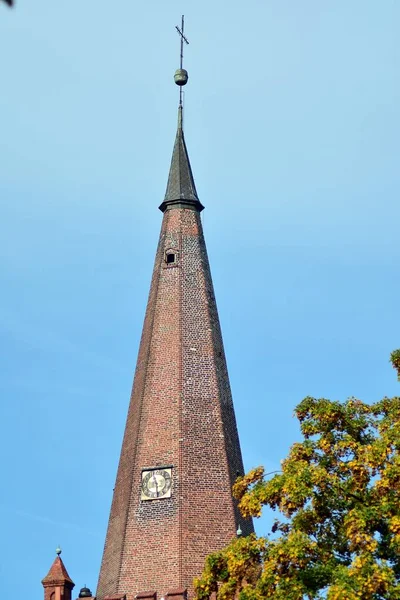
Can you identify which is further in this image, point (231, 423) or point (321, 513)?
point (231, 423)

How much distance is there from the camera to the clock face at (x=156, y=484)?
40531 mm

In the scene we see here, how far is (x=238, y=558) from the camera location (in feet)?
89.2

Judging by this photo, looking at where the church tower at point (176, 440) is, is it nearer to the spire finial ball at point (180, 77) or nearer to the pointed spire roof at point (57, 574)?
the pointed spire roof at point (57, 574)

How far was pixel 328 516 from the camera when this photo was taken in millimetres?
27406

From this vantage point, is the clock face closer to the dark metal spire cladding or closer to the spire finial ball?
the dark metal spire cladding

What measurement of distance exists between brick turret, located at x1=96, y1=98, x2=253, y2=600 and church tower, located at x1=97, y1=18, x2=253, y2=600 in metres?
0.03

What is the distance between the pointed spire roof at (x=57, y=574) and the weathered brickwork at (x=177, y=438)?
1.01m

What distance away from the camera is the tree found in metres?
25.7

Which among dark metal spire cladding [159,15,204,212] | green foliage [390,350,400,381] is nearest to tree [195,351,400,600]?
green foliage [390,350,400,381]

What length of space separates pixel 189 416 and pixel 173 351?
2.47 meters

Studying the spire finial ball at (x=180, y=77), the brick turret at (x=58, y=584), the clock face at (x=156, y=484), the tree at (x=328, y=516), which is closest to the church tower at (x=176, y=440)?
the clock face at (x=156, y=484)

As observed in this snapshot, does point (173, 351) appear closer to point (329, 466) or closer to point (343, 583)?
point (329, 466)

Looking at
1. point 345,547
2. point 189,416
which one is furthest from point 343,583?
point 189,416

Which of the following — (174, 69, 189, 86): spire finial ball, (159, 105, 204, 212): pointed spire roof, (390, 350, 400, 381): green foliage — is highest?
(174, 69, 189, 86): spire finial ball
